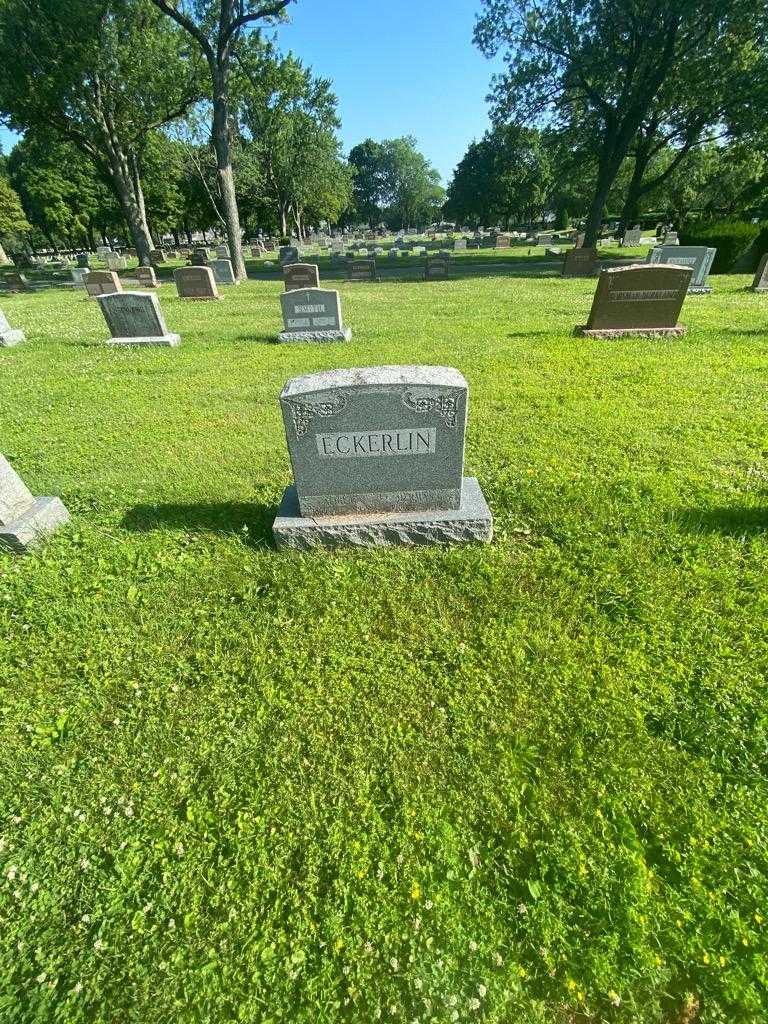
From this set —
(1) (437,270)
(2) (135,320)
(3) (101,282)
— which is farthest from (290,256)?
(2) (135,320)

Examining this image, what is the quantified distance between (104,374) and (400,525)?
25.0ft

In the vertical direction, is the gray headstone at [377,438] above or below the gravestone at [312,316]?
above

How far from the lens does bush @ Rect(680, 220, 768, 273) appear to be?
17.1 m

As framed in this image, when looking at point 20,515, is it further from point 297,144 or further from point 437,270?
point 297,144

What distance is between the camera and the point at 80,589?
130 inches

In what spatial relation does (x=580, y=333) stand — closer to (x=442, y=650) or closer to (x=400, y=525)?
(x=400, y=525)

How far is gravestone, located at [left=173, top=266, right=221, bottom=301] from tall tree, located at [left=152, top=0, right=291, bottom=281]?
→ 5651 millimetres

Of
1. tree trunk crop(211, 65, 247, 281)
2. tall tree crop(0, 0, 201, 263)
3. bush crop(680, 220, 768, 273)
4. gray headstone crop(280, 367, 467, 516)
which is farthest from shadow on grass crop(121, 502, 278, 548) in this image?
tall tree crop(0, 0, 201, 263)

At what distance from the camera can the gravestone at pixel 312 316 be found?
990 cm

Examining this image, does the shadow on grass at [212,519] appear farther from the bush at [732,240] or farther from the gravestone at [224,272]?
the bush at [732,240]

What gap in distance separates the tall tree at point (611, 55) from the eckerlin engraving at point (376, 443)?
25.4 meters

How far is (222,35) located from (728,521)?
22.7m

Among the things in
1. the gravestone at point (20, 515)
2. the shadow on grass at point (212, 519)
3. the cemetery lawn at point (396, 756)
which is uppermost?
the gravestone at point (20, 515)

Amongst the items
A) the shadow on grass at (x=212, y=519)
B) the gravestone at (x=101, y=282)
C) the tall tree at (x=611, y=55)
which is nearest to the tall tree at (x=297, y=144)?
the tall tree at (x=611, y=55)
